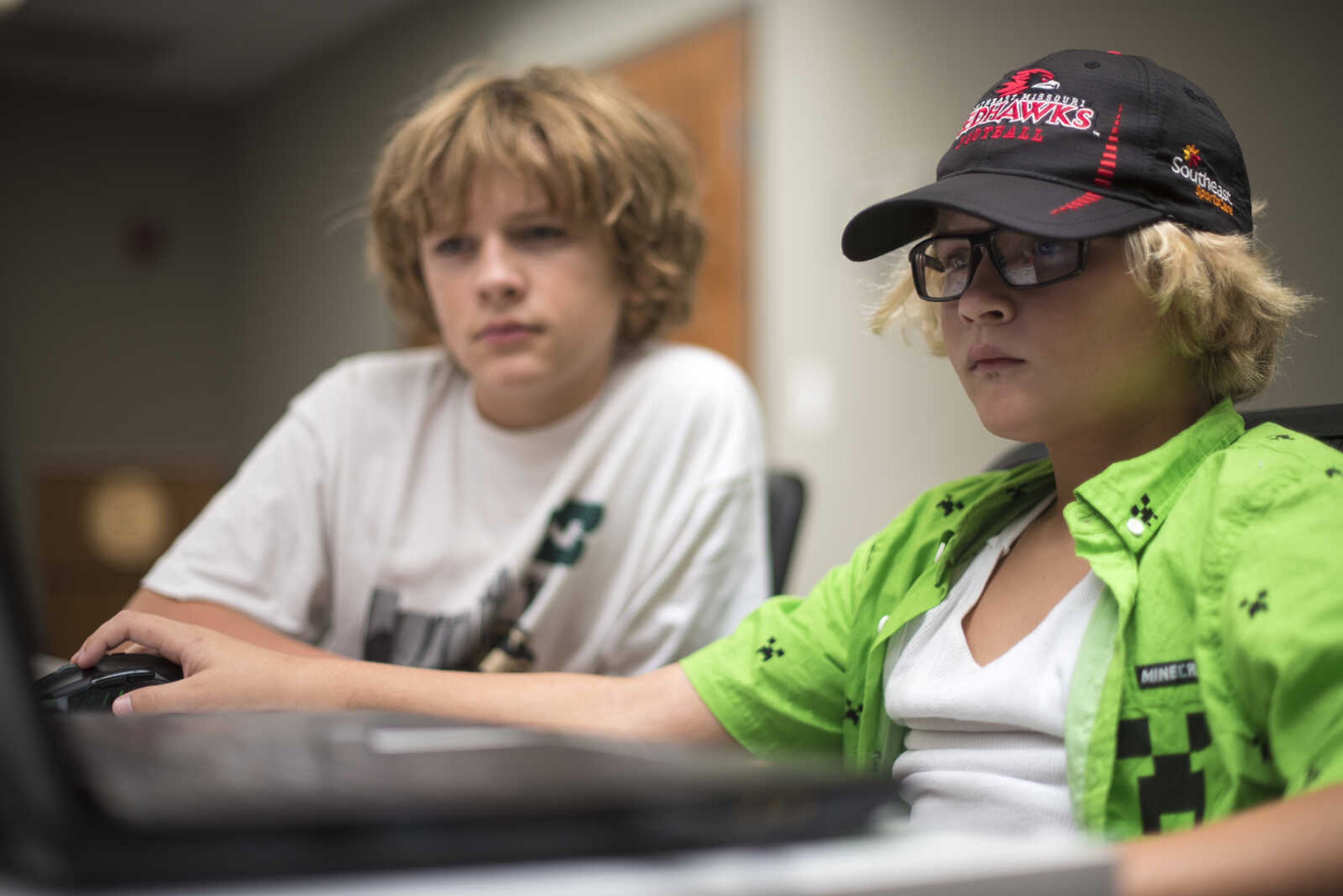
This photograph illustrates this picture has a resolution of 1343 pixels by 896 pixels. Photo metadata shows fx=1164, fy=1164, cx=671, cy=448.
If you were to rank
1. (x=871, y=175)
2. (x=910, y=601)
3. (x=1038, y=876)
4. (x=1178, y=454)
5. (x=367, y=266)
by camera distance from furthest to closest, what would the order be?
(x=871, y=175), (x=367, y=266), (x=910, y=601), (x=1178, y=454), (x=1038, y=876)

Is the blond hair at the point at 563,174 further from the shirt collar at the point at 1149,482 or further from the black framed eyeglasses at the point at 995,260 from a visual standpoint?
the shirt collar at the point at 1149,482

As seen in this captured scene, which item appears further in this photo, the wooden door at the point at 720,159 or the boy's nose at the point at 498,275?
the wooden door at the point at 720,159

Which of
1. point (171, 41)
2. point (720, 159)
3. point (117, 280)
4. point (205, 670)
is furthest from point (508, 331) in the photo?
point (117, 280)

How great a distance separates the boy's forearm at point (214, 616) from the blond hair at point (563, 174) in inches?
18.7

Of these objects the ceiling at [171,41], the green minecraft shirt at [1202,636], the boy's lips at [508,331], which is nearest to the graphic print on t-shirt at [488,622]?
the boy's lips at [508,331]

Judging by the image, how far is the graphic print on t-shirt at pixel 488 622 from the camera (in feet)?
4.10

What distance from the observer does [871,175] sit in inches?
104

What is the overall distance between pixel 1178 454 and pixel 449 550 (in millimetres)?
831

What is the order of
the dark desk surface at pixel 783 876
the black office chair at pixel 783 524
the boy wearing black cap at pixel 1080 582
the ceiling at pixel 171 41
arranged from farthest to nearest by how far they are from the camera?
the ceiling at pixel 171 41
the black office chair at pixel 783 524
the boy wearing black cap at pixel 1080 582
the dark desk surface at pixel 783 876

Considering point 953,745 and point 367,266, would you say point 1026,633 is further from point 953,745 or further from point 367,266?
point 367,266

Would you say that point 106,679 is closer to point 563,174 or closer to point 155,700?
point 155,700

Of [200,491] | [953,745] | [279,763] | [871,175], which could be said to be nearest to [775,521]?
[953,745]

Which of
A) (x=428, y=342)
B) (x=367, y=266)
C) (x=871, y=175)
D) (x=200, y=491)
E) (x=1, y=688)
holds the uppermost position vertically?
(x=871, y=175)

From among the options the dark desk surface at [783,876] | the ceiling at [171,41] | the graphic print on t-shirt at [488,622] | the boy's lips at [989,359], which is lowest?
the graphic print on t-shirt at [488,622]
